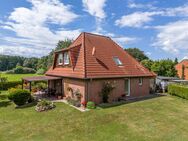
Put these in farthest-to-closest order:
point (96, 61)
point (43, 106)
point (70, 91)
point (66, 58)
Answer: point (66, 58) → point (70, 91) → point (96, 61) → point (43, 106)

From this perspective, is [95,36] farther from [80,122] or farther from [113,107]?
[80,122]

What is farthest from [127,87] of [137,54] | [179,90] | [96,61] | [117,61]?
[137,54]

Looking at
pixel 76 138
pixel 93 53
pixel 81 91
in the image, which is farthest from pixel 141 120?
pixel 93 53

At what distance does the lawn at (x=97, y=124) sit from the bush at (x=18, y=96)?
0.86m

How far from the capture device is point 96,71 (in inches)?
714

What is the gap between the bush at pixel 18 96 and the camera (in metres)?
16.9

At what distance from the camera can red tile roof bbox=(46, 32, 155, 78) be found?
1824 centimetres

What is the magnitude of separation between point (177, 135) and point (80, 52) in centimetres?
1298

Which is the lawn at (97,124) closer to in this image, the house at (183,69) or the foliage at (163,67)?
the foliage at (163,67)

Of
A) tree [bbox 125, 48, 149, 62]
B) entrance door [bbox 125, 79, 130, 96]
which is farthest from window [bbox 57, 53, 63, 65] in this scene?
tree [bbox 125, 48, 149, 62]

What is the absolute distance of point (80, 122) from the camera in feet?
41.7

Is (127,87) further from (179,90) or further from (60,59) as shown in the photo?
(60,59)

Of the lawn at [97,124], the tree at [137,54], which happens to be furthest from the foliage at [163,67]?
the tree at [137,54]

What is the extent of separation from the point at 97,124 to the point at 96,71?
6858 millimetres
